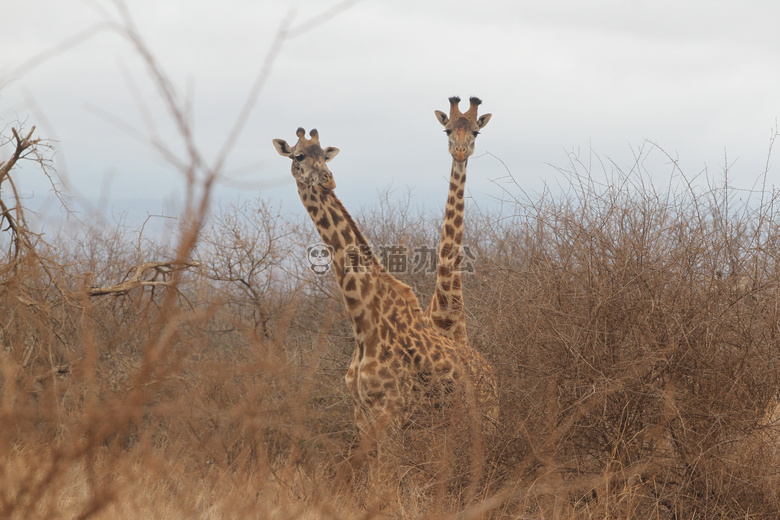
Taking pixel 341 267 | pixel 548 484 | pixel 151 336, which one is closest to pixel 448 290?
pixel 341 267

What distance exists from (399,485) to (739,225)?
2436mm

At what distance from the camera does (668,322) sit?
4.09 meters

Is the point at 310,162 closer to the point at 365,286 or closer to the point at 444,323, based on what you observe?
the point at 365,286

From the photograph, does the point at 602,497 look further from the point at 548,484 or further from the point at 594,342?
the point at 594,342

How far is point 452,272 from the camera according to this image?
563 cm

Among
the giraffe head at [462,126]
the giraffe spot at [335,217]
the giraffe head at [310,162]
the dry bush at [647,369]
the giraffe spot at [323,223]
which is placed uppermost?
the giraffe head at [462,126]

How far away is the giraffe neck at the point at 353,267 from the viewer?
5.36m

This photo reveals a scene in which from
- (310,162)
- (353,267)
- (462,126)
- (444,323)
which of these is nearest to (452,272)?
(444,323)

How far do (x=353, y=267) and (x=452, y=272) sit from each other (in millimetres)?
739

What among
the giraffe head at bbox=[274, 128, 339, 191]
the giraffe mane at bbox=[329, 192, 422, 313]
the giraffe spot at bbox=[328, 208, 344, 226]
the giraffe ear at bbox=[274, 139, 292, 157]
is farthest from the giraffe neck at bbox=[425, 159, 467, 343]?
the giraffe ear at bbox=[274, 139, 292, 157]

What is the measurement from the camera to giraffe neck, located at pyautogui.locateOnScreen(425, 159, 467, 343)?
5871 mm
